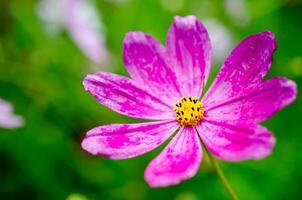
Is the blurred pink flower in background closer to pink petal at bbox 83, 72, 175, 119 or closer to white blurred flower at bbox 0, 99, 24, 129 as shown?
white blurred flower at bbox 0, 99, 24, 129

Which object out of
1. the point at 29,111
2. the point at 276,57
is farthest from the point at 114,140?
the point at 276,57

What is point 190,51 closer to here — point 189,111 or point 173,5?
point 189,111

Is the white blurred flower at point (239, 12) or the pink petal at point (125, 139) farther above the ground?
the white blurred flower at point (239, 12)

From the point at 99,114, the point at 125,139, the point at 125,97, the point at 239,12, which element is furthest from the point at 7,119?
the point at 239,12

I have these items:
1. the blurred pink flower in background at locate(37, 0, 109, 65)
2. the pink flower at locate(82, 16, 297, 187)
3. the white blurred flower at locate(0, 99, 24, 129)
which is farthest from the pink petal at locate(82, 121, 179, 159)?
the blurred pink flower in background at locate(37, 0, 109, 65)

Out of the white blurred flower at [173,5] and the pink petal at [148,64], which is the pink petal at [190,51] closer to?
the pink petal at [148,64]

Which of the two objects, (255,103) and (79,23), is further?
(79,23)

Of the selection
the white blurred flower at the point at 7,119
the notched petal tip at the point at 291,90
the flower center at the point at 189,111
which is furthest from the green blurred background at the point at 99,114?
the notched petal tip at the point at 291,90
